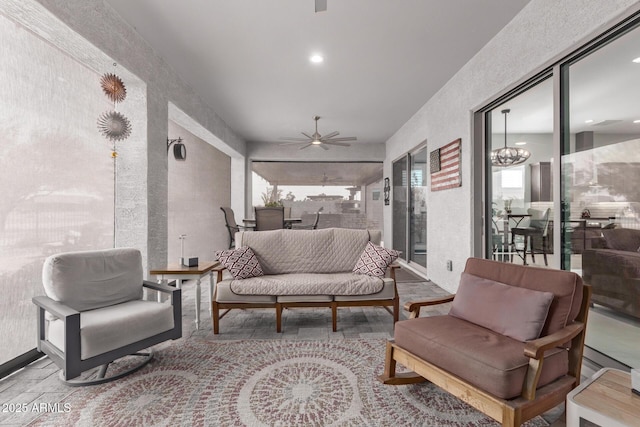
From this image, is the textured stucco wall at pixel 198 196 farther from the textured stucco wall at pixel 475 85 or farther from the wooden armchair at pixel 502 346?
the wooden armchair at pixel 502 346

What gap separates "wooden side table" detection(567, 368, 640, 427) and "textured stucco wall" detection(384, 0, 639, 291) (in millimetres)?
2065

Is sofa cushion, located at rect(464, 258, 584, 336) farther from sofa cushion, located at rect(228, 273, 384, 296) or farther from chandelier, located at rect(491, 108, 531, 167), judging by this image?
chandelier, located at rect(491, 108, 531, 167)

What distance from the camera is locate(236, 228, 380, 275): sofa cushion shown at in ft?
11.4

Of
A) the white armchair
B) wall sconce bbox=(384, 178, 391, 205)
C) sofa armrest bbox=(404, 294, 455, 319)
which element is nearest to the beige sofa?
the white armchair

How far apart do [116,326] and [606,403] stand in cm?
257

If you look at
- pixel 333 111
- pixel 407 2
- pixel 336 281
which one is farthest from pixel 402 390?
pixel 333 111

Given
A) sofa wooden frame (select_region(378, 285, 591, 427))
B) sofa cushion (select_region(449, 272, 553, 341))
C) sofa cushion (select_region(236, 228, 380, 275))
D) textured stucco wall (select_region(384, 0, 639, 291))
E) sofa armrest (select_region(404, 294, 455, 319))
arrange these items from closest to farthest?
sofa wooden frame (select_region(378, 285, 591, 427)), sofa cushion (select_region(449, 272, 553, 341)), sofa armrest (select_region(404, 294, 455, 319)), textured stucco wall (select_region(384, 0, 639, 291)), sofa cushion (select_region(236, 228, 380, 275))

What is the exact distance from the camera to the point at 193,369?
2297mm

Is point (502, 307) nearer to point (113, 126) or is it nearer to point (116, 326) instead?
point (116, 326)

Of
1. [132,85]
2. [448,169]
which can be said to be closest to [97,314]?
[132,85]

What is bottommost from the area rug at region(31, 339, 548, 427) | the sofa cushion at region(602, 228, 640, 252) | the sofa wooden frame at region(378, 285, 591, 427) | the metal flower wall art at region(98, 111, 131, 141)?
the area rug at region(31, 339, 548, 427)

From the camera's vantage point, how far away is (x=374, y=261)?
3.26 metres

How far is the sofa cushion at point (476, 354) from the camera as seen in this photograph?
148cm

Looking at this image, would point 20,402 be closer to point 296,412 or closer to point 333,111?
point 296,412
